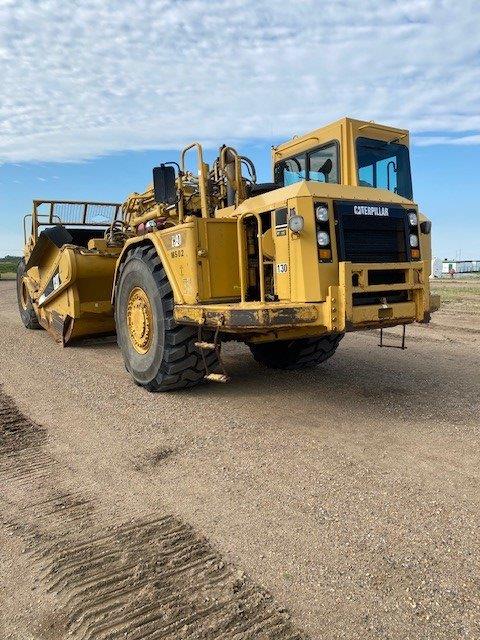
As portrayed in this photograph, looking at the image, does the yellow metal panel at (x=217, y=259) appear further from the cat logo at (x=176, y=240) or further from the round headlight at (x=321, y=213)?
the round headlight at (x=321, y=213)

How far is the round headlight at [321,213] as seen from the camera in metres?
4.29

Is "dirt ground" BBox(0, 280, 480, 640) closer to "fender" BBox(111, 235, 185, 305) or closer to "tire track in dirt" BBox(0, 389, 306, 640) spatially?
"tire track in dirt" BBox(0, 389, 306, 640)

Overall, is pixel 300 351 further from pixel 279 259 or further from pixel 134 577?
pixel 134 577

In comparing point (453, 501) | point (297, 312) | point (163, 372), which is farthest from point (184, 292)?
point (453, 501)

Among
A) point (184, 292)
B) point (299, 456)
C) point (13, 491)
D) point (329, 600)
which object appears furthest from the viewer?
point (184, 292)

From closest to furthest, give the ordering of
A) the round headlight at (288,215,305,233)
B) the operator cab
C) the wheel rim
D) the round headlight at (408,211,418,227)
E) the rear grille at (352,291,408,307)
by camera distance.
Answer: the round headlight at (288,215,305,233), the rear grille at (352,291,408,307), the round headlight at (408,211,418,227), the operator cab, the wheel rim

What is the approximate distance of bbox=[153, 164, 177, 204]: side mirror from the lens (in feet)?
16.9

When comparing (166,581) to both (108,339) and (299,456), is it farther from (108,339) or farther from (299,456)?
(108,339)

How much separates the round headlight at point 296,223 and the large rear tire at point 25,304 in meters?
7.34

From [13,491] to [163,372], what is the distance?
6.74 feet

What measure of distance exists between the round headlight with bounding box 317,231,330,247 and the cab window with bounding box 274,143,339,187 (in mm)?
1224

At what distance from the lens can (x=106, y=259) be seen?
7.85 metres

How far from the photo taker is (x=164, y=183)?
202 inches

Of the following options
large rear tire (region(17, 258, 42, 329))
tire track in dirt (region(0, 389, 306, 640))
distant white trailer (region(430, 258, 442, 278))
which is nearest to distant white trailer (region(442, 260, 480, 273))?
distant white trailer (region(430, 258, 442, 278))
